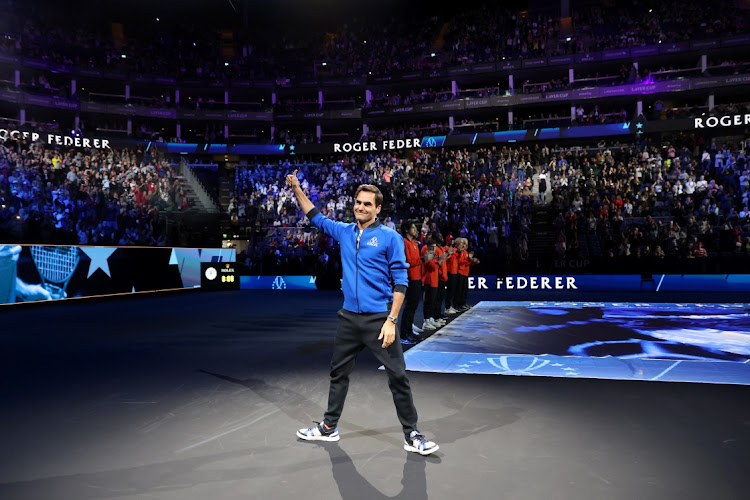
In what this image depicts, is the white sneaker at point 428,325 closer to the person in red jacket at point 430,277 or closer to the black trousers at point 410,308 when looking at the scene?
the person in red jacket at point 430,277

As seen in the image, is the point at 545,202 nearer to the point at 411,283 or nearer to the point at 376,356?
the point at 411,283

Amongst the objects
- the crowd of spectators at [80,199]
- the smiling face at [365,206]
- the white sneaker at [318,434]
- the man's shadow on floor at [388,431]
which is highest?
the crowd of spectators at [80,199]

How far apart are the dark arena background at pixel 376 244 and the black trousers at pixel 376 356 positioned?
18cm

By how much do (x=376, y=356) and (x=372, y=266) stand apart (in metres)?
0.71

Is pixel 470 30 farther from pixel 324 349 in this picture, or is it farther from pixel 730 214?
pixel 324 349

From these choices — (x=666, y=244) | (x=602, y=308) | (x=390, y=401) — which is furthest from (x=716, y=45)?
(x=390, y=401)

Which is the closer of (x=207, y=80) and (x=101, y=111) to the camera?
(x=101, y=111)

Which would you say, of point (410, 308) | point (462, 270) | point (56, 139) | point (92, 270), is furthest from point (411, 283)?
point (56, 139)

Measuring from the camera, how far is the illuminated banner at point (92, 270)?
591 inches

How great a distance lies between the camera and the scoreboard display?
23.3 meters

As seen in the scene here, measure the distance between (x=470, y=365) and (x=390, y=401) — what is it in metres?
1.95

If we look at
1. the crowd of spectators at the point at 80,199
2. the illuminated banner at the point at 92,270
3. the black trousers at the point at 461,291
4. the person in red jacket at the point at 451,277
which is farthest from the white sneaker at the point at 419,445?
the crowd of spectators at the point at 80,199

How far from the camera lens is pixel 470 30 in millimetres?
41219

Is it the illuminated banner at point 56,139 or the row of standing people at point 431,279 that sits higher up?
the illuminated banner at point 56,139
